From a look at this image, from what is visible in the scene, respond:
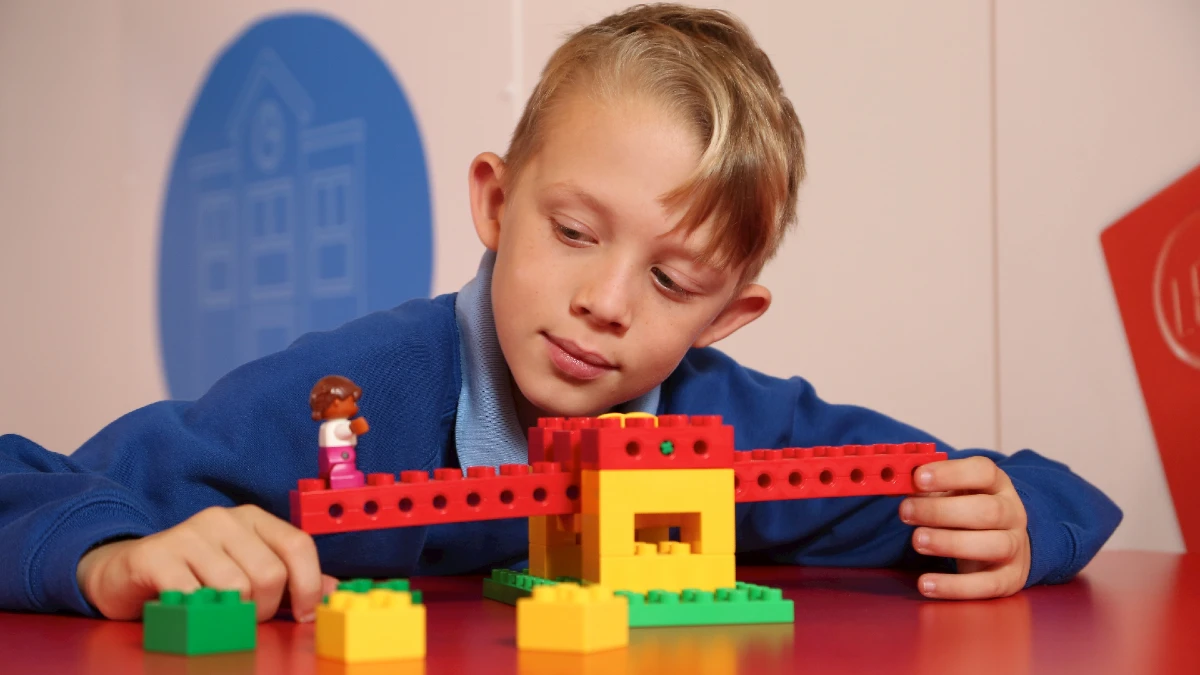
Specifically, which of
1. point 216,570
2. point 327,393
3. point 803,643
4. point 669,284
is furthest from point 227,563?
point 669,284

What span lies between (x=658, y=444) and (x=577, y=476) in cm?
5

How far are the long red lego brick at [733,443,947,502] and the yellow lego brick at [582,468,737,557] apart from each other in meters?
0.03

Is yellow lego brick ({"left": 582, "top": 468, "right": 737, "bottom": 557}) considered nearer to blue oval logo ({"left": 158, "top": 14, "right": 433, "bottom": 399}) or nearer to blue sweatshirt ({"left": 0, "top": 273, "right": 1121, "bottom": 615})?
blue sweatshirt ({"left": 0, "top": 273, "right": 1121, "bottom": 615})

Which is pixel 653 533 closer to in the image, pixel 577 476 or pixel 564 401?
pixel 577 476

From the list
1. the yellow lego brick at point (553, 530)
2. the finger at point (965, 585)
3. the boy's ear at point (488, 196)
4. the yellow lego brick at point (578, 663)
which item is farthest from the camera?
the boy's ear at point (488, 196)

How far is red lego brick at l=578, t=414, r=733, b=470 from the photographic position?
2.40ft

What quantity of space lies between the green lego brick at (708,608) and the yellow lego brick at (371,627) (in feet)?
0.46

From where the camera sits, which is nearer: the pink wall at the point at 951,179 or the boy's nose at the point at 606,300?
the boy's nose at the point at 606,300

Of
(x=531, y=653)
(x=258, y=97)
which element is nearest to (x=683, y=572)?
(x=531, y=653)

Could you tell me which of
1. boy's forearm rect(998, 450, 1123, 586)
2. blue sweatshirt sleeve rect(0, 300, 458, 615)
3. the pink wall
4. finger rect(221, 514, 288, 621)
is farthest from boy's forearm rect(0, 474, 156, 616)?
the pink wall

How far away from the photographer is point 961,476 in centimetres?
92

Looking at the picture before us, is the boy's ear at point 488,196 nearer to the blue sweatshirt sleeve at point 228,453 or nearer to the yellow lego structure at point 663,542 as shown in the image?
the blue sweatshirt sleeve at point 228,453

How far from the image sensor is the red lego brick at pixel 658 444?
0.73 meters

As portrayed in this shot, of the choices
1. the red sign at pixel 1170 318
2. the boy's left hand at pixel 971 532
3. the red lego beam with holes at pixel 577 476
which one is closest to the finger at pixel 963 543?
the boy's left hand at pixel 971 532
